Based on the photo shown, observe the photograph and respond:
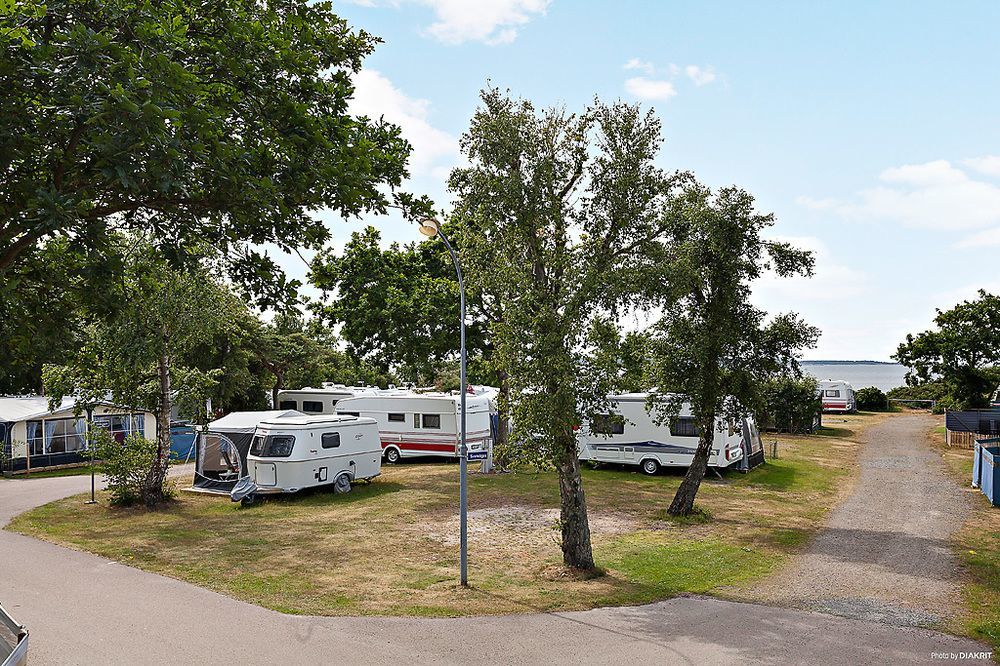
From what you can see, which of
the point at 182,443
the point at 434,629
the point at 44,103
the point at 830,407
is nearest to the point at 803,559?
the point at 434,629

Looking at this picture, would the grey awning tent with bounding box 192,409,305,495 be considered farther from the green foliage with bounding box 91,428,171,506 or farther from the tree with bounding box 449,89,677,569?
the tree with bounding box 449,89,677,569

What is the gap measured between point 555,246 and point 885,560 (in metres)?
7.75

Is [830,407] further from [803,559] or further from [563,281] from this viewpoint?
[563,281]

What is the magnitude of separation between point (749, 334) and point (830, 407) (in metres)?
42.1

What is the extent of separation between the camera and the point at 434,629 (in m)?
8.97

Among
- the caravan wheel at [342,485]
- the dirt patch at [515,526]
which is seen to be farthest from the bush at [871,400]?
the caravan wheel at [342,485]

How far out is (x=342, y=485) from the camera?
20.0m

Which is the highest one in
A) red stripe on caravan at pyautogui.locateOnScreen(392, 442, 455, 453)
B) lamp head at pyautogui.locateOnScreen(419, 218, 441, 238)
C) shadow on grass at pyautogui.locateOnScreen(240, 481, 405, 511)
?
lamp head at pyautogui.locateOnScreen(419, 218, 441, 238)

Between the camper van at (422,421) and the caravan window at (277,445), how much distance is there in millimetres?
7939

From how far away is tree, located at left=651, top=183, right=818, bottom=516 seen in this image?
15.0 metres

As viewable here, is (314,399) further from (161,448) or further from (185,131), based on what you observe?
(185,131)

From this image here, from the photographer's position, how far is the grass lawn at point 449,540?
10.7 meters

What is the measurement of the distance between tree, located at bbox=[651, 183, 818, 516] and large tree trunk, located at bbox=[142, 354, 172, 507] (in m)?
12.0

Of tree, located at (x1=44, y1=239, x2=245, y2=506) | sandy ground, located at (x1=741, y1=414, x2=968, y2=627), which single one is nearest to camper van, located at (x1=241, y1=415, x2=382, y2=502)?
tree, located at (x1=44, y1=239, x2=245, y2=506)
